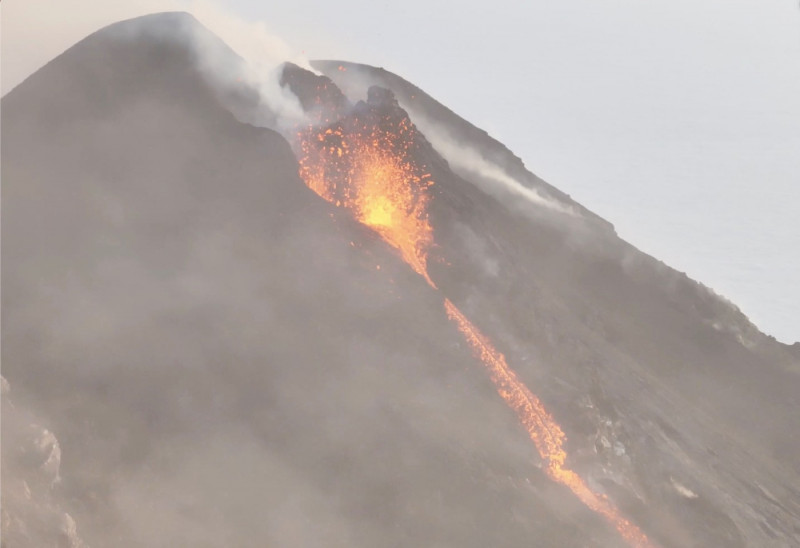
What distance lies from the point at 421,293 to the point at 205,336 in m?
8.42

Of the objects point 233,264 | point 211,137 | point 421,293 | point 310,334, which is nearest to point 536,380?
point 421,293

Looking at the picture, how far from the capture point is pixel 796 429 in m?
40.3

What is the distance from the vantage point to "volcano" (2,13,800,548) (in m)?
22.9

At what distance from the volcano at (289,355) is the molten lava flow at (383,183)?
0.10 m

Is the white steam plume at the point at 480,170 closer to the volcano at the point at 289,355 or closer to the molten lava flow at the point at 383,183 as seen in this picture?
the volcano at the point at 289,355

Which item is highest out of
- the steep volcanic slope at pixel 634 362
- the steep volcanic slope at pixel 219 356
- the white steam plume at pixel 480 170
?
the white steam plume at pixel 480 170

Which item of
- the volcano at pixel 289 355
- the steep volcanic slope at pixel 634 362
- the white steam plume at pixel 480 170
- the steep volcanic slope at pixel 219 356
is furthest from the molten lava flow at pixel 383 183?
the white steam plume at pixel 480 170

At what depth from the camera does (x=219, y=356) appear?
25797mm

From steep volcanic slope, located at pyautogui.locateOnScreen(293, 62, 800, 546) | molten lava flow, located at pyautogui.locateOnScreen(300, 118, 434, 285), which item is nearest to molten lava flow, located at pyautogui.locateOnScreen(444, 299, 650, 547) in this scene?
steep volcanic slope, located at pyautogui.locateOnScreen(293, 62, 800, 546)

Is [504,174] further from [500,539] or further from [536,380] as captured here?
[500,539]

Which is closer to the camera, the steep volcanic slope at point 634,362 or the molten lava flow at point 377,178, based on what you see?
the steep volcanic slope at point 634,362

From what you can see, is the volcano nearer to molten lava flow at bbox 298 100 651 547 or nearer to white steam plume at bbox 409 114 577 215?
molten lava flow at bbox 298 100 651 547

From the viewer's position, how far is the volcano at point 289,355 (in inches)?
902

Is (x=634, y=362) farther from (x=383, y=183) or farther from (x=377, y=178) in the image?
(x=377, y=178)
